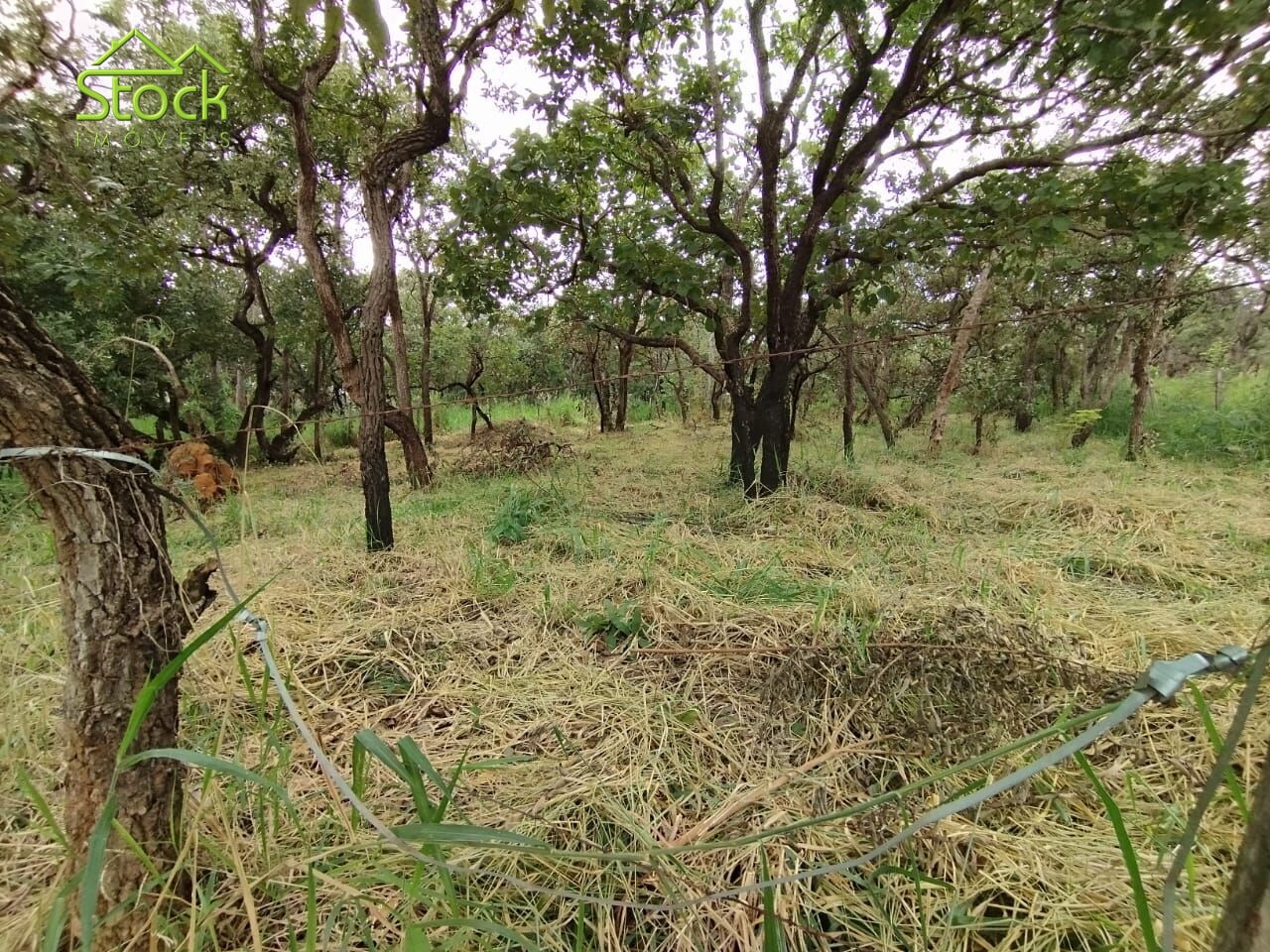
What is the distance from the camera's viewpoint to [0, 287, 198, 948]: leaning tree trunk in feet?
2.72

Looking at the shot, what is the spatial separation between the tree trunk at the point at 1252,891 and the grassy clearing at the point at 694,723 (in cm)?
52

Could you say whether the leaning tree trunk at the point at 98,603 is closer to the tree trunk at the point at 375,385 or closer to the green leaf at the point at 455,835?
the green leaf at the point at 455,835

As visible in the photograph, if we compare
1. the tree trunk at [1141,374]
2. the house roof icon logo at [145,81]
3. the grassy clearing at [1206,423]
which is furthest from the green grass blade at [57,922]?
the grassy clearing at [1206,423]

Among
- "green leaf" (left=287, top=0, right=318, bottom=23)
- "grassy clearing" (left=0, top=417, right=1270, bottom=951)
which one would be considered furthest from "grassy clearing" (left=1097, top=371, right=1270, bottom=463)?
"green leaf" (left=287, top=0, right=318, bottom=23)

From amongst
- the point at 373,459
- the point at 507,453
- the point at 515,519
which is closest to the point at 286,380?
the point at 507,453

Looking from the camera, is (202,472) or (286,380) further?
(286,380)

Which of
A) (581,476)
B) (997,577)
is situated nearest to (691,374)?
(581,476)

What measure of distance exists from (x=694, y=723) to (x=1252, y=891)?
3.65 ft

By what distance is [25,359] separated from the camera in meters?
0.80

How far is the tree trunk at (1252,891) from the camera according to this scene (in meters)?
0.49

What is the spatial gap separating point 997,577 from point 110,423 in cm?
299

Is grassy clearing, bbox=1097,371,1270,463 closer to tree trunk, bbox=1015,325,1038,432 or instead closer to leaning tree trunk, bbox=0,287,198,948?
tree trunk, bbox=1015,325,1038,432

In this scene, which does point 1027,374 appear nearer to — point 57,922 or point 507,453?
point 507,453

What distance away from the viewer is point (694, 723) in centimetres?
147
